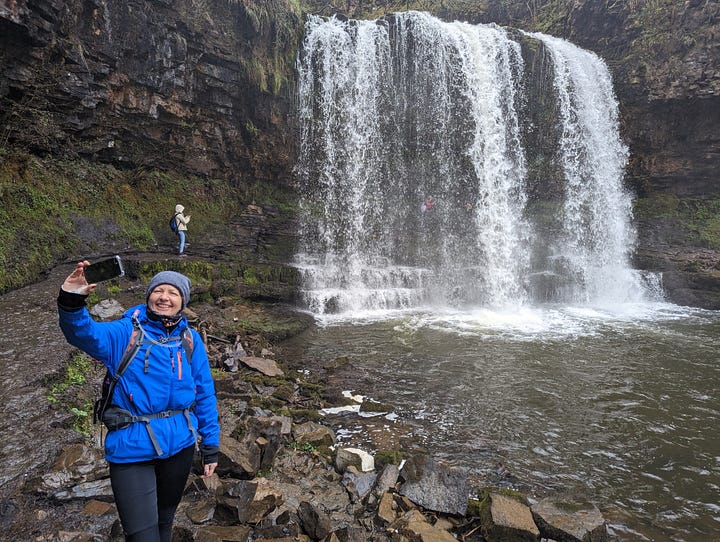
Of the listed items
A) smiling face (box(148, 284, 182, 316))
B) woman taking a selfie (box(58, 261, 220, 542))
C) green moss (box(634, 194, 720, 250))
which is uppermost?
green moss (box(634, 194, 720, 250))

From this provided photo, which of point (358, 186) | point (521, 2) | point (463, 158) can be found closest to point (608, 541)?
point (358, 186)

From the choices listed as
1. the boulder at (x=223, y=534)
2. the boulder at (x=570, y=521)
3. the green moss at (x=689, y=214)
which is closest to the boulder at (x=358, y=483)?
the boulder at (x=223, y=534)

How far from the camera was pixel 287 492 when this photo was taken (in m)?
3.83

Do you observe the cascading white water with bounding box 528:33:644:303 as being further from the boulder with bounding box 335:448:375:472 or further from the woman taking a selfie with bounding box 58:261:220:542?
the woman taking a selfie with bounding box 58:261:220:542

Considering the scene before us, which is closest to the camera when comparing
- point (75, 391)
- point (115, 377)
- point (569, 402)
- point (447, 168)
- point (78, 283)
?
point (78, 283)

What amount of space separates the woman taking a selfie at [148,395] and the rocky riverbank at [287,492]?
0.78m

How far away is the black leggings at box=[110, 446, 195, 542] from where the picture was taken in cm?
211

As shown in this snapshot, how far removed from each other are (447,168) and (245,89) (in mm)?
9330

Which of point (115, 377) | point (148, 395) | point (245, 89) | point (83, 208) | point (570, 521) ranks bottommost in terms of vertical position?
point (570, 521)

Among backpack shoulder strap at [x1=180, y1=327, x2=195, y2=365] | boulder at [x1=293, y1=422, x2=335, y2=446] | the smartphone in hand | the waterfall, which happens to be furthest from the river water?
the waterfall

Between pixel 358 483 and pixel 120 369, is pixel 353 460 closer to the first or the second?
pixel 358 483

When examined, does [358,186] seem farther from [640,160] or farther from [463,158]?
[640,160]

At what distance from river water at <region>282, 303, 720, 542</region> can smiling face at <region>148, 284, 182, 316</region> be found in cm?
371

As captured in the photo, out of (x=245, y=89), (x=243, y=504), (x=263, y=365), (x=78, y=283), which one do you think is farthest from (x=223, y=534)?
(x=245, y=89)
